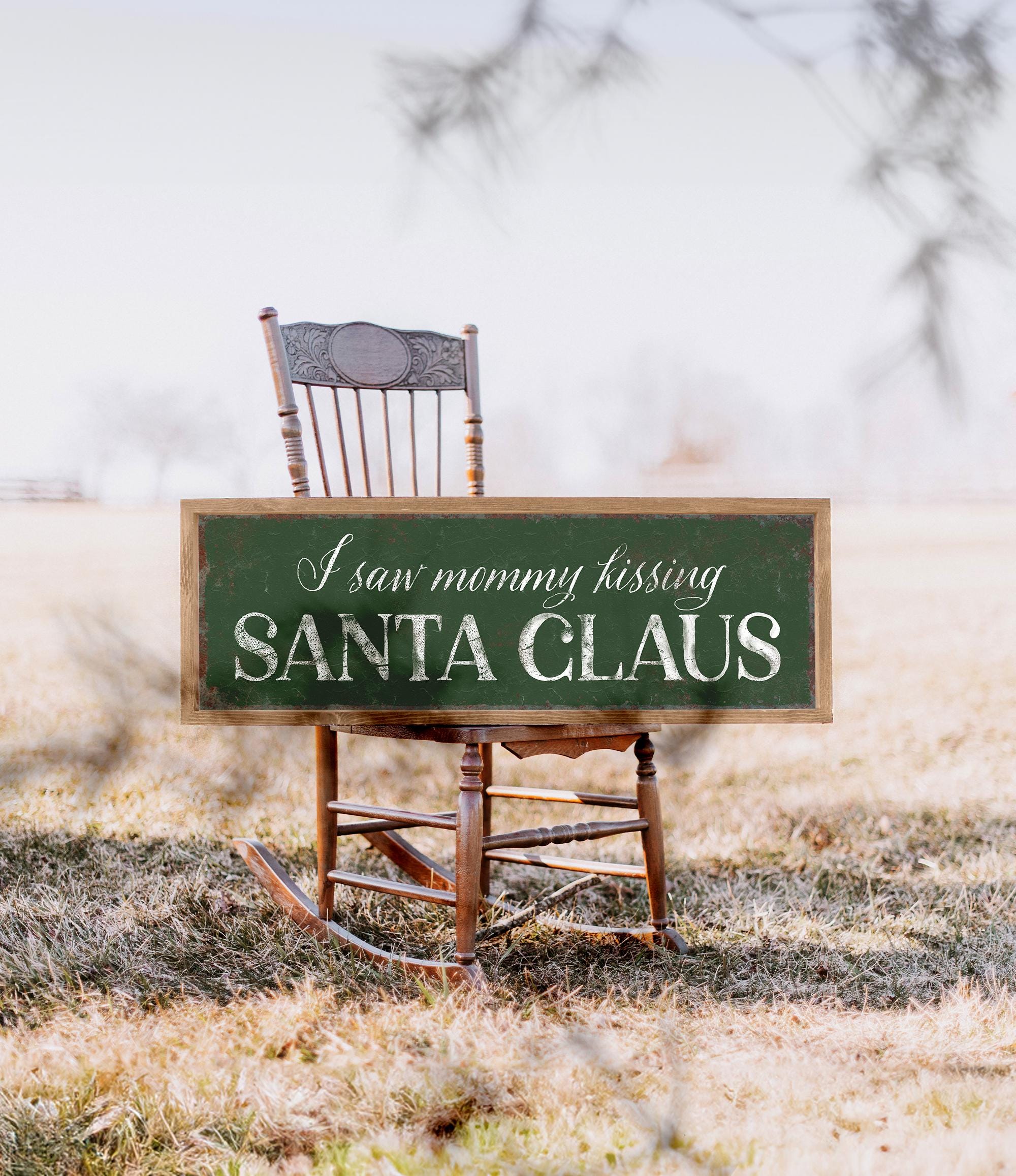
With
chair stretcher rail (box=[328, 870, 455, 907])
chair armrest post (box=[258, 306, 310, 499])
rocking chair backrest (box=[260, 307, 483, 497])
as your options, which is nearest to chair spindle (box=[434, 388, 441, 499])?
rocking chair backrest (box=[260, 307, 483, 497])

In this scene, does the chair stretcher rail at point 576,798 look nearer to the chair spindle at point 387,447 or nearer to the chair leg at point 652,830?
the chair leg at point 652,830

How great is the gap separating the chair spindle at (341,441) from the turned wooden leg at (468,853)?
500 mm

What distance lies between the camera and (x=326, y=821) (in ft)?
6.54

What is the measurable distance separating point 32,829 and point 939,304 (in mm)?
2475

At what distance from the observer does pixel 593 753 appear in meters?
3.32

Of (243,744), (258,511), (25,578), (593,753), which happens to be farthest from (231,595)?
(25,578)

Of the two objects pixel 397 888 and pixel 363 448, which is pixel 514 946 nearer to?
pixel 397 888

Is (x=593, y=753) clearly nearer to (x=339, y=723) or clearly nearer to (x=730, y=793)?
(x=730, y=793)

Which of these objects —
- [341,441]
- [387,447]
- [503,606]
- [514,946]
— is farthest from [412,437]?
[514,946]

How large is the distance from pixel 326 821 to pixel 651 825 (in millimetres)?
594

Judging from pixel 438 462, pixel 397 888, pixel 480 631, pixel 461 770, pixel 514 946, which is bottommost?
pixel 514 946

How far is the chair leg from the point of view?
1915 mm

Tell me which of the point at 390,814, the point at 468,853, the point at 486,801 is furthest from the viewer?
the point at 486,801

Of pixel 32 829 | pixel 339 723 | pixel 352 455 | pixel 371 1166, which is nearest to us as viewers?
pixel 371 1166
